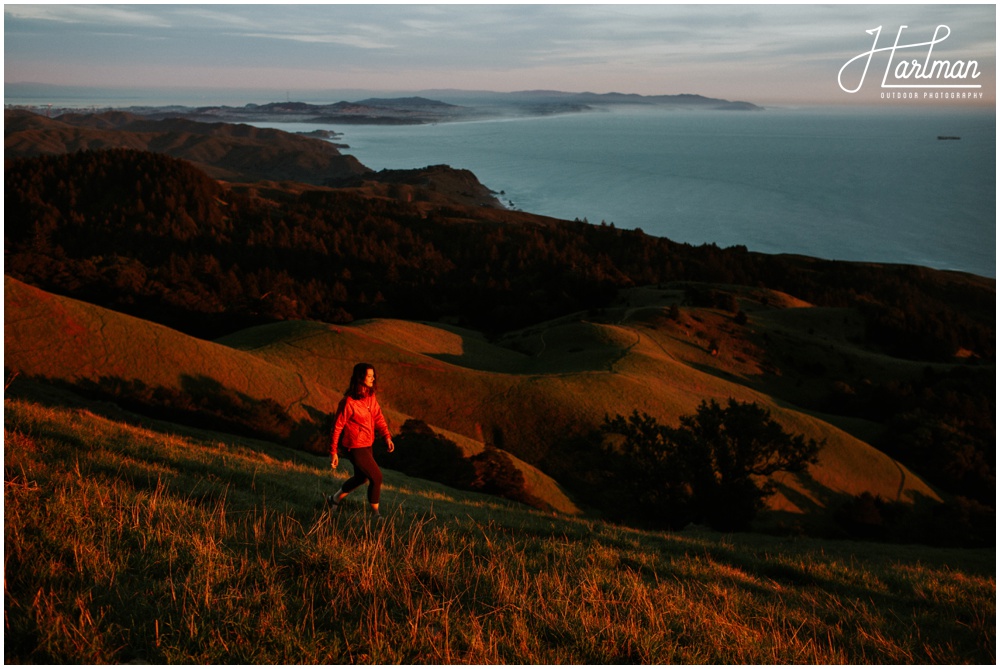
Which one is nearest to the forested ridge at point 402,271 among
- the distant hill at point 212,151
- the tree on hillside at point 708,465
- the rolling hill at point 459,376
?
the rolling hill at point 459,376

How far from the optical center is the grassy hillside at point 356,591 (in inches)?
170

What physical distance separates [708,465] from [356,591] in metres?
18.0

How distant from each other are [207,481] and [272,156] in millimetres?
205923

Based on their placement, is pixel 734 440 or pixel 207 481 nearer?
pixel 207 481

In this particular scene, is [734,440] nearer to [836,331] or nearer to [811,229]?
[836,331]

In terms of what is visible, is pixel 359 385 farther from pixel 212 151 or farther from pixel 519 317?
pixel 212 151

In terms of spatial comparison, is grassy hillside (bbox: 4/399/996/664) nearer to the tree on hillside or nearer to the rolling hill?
the tree on hillside

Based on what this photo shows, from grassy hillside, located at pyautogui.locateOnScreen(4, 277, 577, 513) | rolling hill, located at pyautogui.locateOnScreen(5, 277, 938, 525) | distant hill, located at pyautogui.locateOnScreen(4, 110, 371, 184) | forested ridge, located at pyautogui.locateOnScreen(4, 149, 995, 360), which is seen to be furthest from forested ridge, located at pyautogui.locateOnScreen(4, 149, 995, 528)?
distant hill, located at pyautogui.locateOnScreen(4, 110, 371, 184)

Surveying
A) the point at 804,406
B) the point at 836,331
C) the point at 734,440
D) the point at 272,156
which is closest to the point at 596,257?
the point at 836,331

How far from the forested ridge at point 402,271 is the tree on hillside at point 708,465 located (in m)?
15.1

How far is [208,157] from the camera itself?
188 meters

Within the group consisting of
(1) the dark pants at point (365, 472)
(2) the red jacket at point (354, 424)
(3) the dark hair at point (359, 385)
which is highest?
(3) the dark hair at point (359, 385)

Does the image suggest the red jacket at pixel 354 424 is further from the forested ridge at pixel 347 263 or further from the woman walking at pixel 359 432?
the forested ridge at pixel 347 263

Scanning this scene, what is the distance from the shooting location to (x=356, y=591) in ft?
16.4
